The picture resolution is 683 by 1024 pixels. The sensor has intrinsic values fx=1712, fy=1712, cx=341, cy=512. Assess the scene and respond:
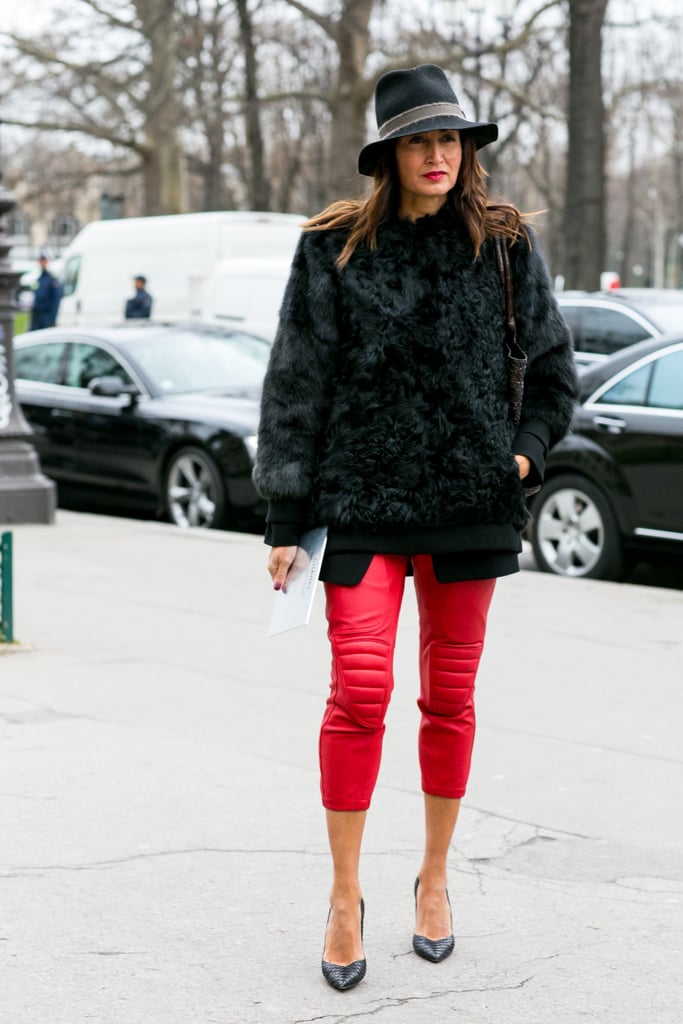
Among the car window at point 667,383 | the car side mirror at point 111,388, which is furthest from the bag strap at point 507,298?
the car side mirror at point 111,388

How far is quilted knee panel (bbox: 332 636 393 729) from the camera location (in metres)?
3.37

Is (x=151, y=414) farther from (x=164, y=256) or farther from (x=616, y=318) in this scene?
(x=164, y=256)

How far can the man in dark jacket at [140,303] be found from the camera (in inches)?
→ 910

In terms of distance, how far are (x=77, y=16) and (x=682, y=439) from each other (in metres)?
25.3

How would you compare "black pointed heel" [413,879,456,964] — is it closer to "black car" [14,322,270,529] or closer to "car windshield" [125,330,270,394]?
"black car" [14,322,270,529]

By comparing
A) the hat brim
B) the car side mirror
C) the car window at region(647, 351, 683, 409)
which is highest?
the hat brim

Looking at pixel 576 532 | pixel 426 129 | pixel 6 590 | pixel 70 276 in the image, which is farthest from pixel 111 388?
pixel 70 276

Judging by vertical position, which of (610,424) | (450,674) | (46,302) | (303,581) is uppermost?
(46,302)

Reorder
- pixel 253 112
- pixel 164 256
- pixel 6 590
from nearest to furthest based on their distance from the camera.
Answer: pixel 6 590
pixel 164 256
pixel 253 112

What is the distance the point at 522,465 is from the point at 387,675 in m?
0.52

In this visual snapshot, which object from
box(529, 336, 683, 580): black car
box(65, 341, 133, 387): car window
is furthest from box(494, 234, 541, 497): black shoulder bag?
box(65, 341, 133, 387): car window

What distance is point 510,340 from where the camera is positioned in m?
3.54

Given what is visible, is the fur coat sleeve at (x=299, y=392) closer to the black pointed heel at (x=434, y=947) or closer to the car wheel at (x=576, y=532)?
the black pointed heel at (x=434, y=947)

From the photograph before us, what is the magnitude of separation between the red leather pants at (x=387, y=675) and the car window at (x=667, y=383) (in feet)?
18.2
